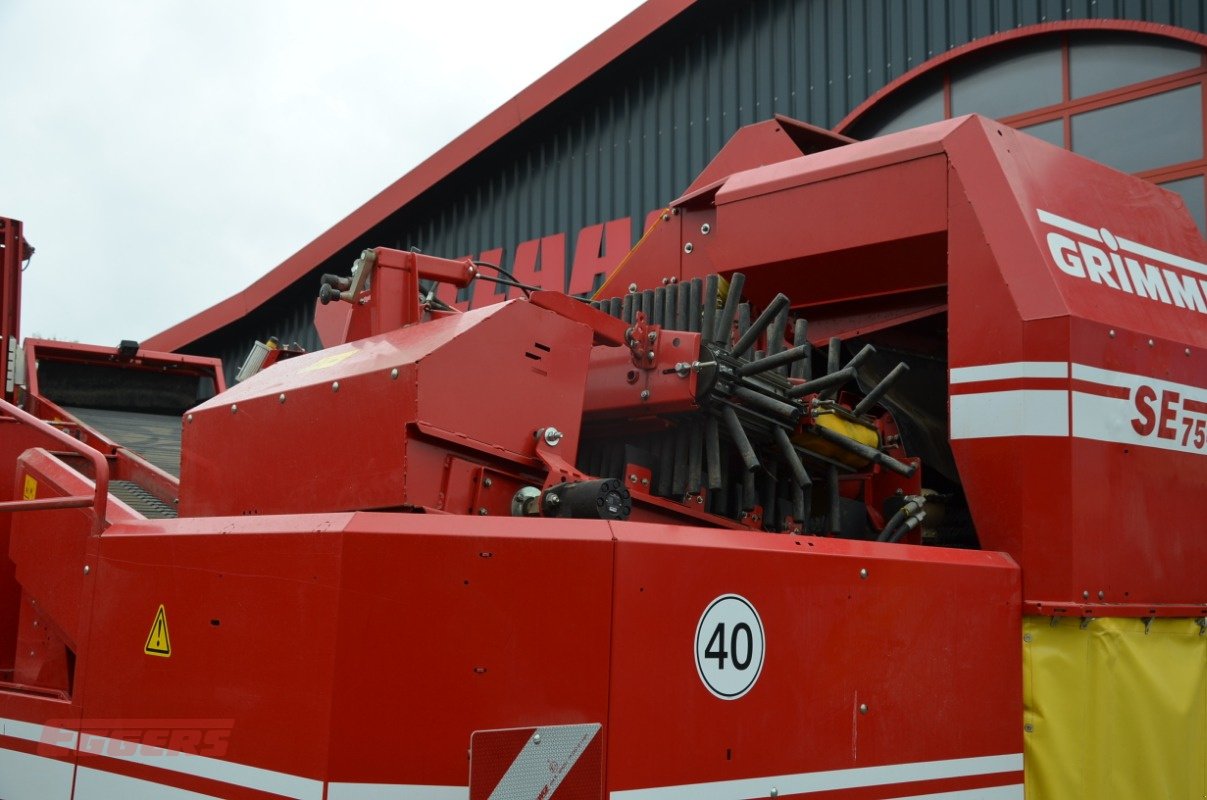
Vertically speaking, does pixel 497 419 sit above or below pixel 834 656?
above

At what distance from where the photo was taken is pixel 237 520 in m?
3.04

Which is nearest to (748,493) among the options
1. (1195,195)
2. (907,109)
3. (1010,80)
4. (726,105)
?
(1195,195)

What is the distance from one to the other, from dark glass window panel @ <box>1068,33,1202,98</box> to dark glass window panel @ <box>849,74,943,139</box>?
101 centimetres

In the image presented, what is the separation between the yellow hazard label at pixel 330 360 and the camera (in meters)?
3.65

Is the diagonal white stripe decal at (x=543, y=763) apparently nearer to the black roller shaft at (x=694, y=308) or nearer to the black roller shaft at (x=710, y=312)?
the black roller shaft at (x=710, y=312)

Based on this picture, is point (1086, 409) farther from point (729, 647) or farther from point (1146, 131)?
point (1146, 131)

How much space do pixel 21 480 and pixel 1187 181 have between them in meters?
6.64

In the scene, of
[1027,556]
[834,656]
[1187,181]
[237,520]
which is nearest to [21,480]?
[237,520]

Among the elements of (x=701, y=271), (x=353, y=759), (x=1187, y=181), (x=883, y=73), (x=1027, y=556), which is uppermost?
(x=883, y=73)

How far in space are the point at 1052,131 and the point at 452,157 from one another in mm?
6023

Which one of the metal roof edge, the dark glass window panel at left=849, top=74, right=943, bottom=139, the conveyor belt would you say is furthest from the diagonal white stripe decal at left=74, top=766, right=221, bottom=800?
the metal roof edge

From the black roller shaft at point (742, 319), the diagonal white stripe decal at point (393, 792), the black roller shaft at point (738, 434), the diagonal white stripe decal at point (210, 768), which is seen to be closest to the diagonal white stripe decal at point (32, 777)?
the diagonal white stripe decal at point (210, 768)

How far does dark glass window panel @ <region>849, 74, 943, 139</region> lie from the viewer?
8.84 meters

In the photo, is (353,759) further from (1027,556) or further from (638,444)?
(1027,556)
